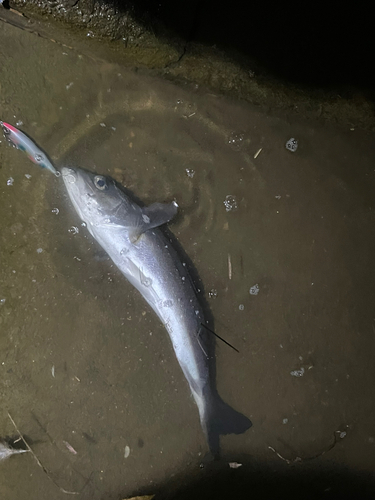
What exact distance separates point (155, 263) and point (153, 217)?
0.37m

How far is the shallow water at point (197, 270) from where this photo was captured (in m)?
2.49

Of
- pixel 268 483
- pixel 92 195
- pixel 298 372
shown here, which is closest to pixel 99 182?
pixel 92 195

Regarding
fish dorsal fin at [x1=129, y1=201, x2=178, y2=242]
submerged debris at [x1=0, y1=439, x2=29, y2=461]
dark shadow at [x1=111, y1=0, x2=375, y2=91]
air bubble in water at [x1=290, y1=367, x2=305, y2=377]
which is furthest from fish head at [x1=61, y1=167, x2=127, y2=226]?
air bubble in water at [x1=290, y1=367, x2=305, y2=377]

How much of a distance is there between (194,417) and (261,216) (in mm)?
1938

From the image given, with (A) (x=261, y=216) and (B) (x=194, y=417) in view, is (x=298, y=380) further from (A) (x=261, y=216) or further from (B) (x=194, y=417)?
(A) (x=261, y=216)

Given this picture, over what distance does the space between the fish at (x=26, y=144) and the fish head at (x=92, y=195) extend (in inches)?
10.5

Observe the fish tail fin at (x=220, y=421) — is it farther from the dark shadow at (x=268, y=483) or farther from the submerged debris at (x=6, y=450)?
the submerged debris at (x=6, y=450)

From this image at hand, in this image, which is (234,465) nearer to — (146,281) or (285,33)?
(146,281)

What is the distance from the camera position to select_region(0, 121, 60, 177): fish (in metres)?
2.40

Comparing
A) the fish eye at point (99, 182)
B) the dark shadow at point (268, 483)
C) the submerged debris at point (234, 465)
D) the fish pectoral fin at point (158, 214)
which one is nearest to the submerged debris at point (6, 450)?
the dark shadow at point (268, 483)

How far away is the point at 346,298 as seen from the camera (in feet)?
9.77

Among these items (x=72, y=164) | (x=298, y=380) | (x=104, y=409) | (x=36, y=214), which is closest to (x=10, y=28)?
(x=72, y=164)

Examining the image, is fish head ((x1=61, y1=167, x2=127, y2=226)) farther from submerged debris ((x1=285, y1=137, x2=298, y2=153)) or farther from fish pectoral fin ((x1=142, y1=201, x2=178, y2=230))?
submerged debris ((x1=285, y1=137, x2=298, y2=153))

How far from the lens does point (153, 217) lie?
95.2 inches
